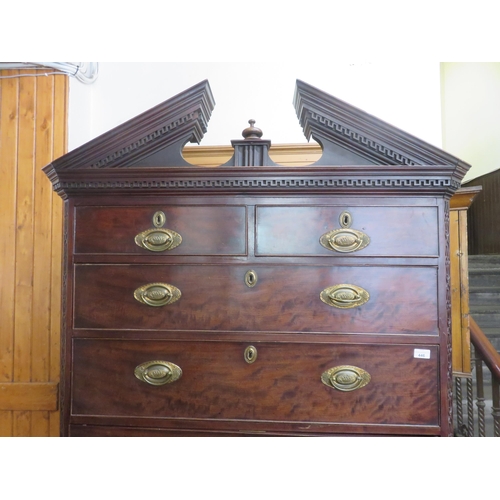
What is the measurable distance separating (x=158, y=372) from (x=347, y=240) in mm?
764

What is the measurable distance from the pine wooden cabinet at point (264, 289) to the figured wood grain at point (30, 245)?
35.0 inches

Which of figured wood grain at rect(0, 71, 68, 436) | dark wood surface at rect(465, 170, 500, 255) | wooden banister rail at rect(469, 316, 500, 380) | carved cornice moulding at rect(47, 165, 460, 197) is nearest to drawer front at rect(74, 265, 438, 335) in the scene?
carved cornice moulding at rect(47, 165, 460, 197)

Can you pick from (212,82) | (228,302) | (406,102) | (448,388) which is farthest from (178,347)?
(406,102)

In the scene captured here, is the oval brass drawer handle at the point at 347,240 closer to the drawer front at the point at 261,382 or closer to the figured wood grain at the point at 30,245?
the drawer front at the point at 261,382

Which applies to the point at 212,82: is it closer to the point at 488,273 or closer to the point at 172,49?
the point at 172,49

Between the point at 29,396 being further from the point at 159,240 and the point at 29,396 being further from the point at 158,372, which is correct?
the point at 159,240

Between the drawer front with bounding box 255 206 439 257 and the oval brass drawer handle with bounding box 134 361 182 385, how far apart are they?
48 centimetres

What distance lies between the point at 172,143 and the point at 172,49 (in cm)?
38

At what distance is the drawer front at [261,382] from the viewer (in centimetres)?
125

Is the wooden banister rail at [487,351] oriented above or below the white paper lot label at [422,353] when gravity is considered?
below

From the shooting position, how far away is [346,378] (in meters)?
1.25

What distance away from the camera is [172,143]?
4.63 ft

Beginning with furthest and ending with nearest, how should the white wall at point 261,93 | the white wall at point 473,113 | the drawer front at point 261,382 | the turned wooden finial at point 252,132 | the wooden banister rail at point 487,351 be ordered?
1. the white wall at point 473,113
2. the white wall at point 261,93
3. the wooden banister rail at point 487,351
4. the turned wooden finial at point 252,132
5. the drawer front at point 261,382

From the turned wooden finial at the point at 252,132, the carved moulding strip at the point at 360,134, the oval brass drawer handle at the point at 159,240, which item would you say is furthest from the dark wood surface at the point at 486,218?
the oval brass drawer handle at the point at 159,240
